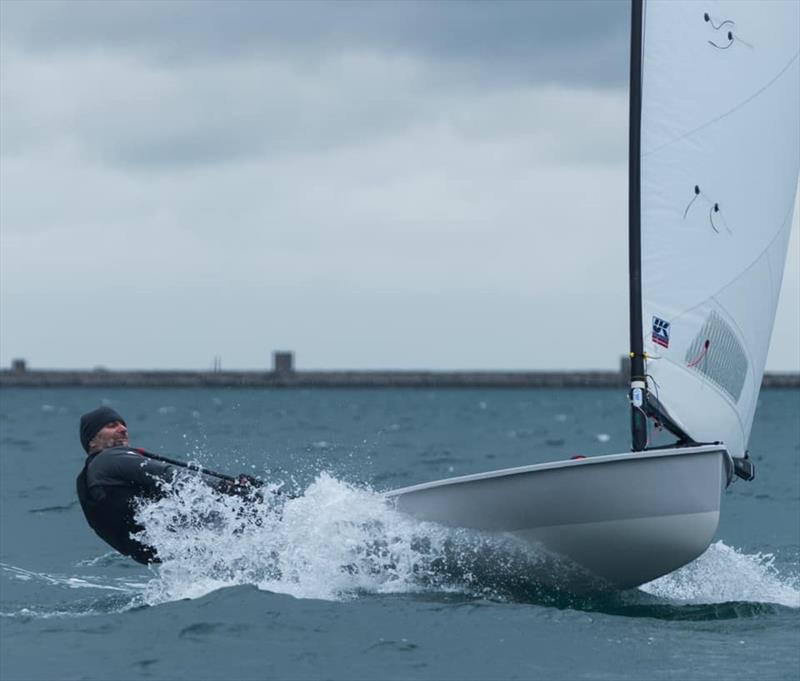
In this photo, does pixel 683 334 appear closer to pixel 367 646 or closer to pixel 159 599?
pixel 367 646

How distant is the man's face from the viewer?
10.2 meters

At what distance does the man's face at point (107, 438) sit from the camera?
10180 mm

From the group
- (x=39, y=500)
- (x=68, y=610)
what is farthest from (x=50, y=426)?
(x=68, y=610)

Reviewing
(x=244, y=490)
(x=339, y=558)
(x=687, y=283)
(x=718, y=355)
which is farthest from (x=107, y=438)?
(x=718, y=355)

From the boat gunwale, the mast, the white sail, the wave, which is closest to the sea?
the wave

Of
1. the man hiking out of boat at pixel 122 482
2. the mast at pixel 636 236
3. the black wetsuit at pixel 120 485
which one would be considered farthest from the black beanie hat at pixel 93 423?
the mast at pixel 636 236

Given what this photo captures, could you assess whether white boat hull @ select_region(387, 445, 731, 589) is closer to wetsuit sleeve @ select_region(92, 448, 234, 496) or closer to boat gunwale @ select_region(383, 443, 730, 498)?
boat gunwale @ select_region(383, 443, 730, 498)

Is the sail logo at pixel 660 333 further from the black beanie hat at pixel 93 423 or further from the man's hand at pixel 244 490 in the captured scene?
the black beanie hat at pixel 93 423

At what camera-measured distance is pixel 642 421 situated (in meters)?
9.91

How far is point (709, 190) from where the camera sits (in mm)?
10375

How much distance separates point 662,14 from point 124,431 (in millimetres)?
4952

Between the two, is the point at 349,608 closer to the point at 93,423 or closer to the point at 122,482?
the point at 122,482

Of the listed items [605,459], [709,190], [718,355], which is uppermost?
[709,190]

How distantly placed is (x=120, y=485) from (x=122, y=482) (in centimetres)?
3
